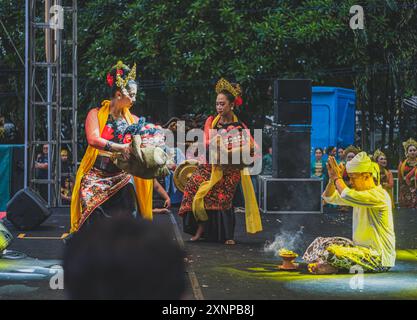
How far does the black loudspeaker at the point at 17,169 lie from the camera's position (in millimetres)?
14633

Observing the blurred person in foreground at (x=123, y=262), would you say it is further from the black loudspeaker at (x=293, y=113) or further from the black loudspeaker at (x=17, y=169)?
the black loudspeaker at (x=17, y=169)

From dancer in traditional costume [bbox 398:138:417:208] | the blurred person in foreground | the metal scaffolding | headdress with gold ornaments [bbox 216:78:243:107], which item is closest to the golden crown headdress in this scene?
headdress with gold ornaments [bbox 216:78:243:107]

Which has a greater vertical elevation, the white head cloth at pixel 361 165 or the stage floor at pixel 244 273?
the white head cloth at pixel 361 165

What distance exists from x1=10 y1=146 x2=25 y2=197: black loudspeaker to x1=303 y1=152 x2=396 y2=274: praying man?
26.5ft

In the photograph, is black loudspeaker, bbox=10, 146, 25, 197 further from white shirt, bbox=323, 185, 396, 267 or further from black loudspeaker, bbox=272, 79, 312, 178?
white shirt, bbox=323, 185, 396, 267

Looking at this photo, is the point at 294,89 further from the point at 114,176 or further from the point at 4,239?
the point at 114,176

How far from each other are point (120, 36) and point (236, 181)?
10.3 metres

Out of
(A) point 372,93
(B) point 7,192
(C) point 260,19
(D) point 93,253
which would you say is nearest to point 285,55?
(C) point 260,19

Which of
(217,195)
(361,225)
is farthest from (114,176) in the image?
(217,195)

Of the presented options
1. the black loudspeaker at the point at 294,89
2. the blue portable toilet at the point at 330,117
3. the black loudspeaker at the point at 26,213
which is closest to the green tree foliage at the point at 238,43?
the blue portable toilet at the point at 330,117

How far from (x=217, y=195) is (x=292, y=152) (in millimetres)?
4764

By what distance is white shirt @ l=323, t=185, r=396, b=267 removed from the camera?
7.22m

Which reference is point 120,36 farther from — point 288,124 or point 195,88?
point 288,124

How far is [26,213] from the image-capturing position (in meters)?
11.3
